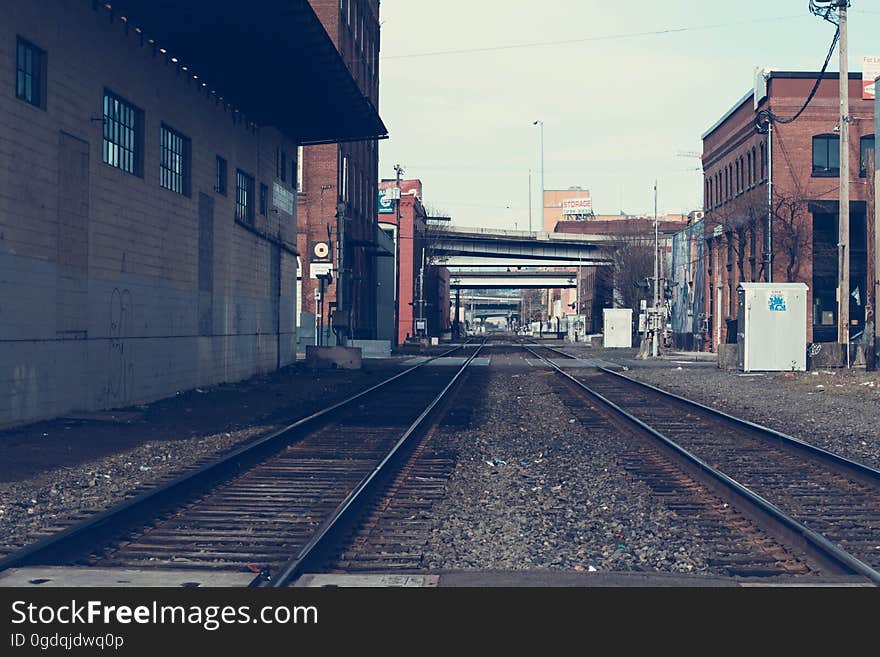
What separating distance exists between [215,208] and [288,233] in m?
9.84

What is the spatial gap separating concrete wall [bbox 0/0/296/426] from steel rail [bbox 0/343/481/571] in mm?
4780

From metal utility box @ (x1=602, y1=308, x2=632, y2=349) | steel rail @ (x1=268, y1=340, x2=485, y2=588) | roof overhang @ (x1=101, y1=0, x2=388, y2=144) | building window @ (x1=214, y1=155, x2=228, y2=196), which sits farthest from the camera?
metal utility box @ (x1=602, y1=308, x2=632, y2=349)

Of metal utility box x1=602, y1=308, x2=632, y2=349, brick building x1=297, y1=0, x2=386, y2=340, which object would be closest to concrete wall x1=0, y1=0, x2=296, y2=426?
brick building x1=297, y1=0, x2=386, y2=340

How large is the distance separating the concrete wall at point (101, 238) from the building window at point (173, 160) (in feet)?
0.85

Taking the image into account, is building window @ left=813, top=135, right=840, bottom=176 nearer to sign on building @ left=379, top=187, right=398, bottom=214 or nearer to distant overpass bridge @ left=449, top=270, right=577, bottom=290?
sign on building @ left=379, top=187, right=398, bottom=214

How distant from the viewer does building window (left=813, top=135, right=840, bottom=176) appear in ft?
172

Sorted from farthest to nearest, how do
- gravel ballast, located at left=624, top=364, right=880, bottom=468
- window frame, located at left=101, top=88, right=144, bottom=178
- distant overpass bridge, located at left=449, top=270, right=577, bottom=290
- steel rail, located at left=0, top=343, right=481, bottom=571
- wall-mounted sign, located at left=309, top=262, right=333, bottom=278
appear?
distant overpass bridge, located at left=449, top=270, right=577, bottom=290
wall-mounted sign, located at left=309, top=262, right=333, bottom=278
window frame, located at left=101, top=88, right=144, bottom=178
gravel ballast, located at left=624, top=364, right=880, bottom=468
steel rail, located at left=0, top=343, right=481, bottom=571

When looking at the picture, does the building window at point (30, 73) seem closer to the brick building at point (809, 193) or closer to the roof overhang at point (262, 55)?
the roof overhang at point (262, 55)

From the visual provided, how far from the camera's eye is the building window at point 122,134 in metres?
18.6

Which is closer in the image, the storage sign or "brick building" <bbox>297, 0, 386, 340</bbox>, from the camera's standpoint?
the storage sign

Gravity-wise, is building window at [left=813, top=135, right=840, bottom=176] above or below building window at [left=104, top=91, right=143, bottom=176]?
above

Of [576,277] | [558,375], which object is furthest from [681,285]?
[576,277]

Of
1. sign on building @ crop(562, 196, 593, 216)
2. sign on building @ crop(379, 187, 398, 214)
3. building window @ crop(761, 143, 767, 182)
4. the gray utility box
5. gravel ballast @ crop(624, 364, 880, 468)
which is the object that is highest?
sign on building @ crop(562, 196, 593, 216)

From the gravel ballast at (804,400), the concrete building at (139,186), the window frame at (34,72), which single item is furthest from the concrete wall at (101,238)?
the gravel ballast at (804,400)
